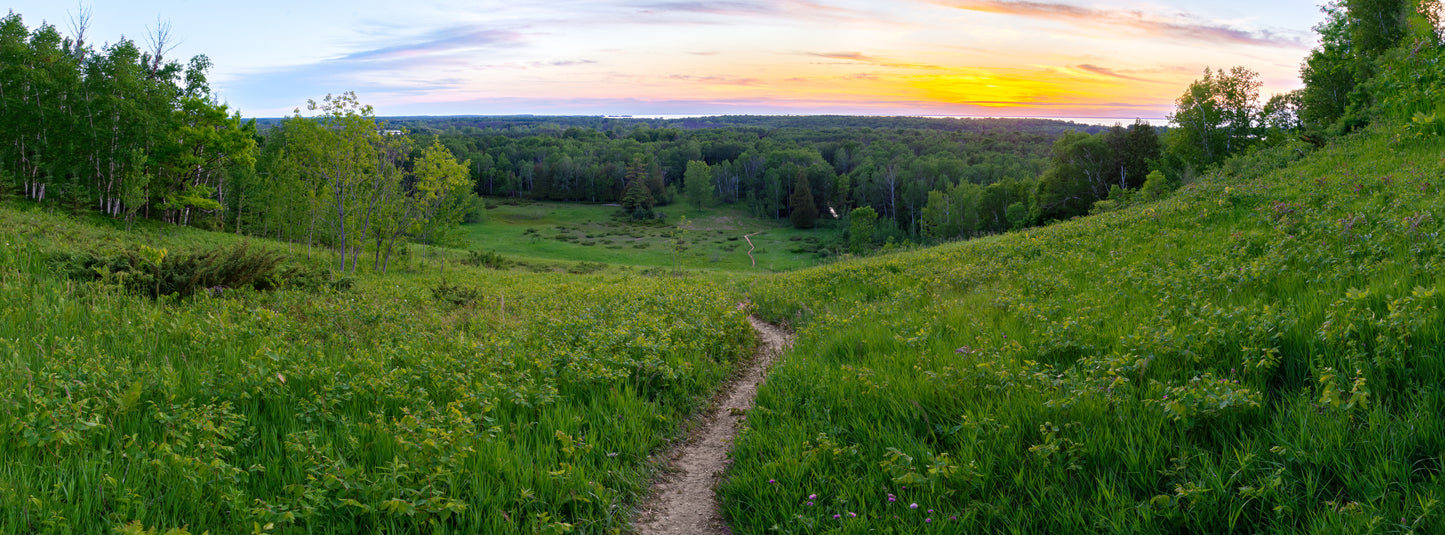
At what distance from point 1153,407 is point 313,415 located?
6942mm

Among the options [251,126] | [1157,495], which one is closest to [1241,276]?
[1157,495]

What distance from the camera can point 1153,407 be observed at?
4.61m

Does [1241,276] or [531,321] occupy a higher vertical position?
[1241,276]

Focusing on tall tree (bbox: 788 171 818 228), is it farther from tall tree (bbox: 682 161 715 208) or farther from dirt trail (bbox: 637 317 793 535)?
dirt trail (bbox: 637 317 793 535)

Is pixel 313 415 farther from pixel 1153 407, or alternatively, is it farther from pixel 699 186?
pixel 699 186

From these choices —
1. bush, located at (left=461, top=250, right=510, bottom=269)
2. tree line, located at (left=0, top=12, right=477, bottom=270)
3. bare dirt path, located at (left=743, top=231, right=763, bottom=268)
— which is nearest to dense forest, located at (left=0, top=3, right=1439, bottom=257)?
tree line, located at (left=0, top=12, right=477, bottom=270)

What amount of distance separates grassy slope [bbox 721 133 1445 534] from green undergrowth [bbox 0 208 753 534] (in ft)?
4.78

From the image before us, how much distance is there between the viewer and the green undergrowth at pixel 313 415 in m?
4.14

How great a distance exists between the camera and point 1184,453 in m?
4.09

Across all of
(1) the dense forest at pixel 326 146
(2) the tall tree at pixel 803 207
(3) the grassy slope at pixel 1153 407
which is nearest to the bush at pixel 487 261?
(1) the dense forest at pixel 326 146

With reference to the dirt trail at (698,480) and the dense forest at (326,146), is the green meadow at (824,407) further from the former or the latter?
the dense forest at (326,146)

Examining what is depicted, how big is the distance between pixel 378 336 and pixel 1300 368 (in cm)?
1029

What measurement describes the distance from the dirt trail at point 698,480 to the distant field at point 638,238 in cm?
5768

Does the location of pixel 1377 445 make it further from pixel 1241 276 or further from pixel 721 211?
pixel 721 211
